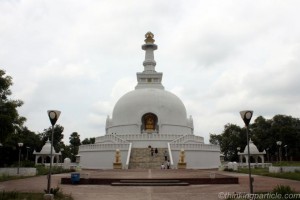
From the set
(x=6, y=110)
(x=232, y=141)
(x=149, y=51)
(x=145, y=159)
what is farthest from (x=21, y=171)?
(x=232, y=141)

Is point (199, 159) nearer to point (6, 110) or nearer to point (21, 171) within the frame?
point (21, 171)

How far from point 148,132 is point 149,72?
1236 centimetres

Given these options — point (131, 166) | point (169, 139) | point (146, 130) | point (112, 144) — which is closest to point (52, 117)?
point (131, 166)

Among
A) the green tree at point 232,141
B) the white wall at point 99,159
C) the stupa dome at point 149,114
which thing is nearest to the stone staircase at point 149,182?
the white wall at point 99,159

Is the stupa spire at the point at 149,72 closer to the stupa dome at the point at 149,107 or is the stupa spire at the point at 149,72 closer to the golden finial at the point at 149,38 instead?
the golden finial at the point at 149,38

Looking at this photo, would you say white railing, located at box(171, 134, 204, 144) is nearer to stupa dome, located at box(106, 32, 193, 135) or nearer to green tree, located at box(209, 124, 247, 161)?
stupa dome, located at box(106, 32, 193, 135)

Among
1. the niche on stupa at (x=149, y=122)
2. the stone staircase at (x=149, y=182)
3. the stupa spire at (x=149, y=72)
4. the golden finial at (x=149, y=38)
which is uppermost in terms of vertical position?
the golden finial at (x=149, y=38)

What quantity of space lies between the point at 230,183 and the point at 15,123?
15.8 metres

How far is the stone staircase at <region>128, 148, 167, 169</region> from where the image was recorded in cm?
3312

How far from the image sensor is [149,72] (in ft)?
171

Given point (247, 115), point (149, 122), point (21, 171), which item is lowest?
point (21, 171)

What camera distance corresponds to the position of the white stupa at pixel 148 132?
36312 mm

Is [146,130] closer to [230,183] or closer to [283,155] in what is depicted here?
[230,183]

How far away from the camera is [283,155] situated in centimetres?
7012
